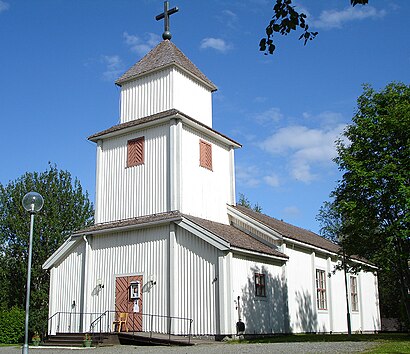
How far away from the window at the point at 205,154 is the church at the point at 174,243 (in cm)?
5

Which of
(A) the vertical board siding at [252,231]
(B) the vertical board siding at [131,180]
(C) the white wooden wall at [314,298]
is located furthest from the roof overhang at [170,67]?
(C) the white wooden wall at [314,298]

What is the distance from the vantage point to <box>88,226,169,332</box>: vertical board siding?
23373 mm

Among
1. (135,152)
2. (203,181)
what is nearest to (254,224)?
(203,181)

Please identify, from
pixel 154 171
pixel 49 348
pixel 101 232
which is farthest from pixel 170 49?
pixel 49 348

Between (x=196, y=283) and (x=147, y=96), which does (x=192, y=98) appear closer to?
(x=147, y=96)

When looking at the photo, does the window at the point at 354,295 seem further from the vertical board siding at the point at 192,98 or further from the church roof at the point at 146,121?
the vertical board siding at the point at 192,98

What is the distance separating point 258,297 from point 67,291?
365 inches

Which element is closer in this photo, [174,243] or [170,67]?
[174,243]

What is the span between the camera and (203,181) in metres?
26.3

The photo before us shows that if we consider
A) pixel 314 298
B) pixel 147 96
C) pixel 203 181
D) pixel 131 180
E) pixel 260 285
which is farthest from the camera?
pixel 314 298

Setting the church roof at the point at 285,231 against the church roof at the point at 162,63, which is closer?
the church roof at the point at 162,63

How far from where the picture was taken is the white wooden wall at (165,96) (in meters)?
26.7

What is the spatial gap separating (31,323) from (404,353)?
25097 mm

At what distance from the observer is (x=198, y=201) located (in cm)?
2559
